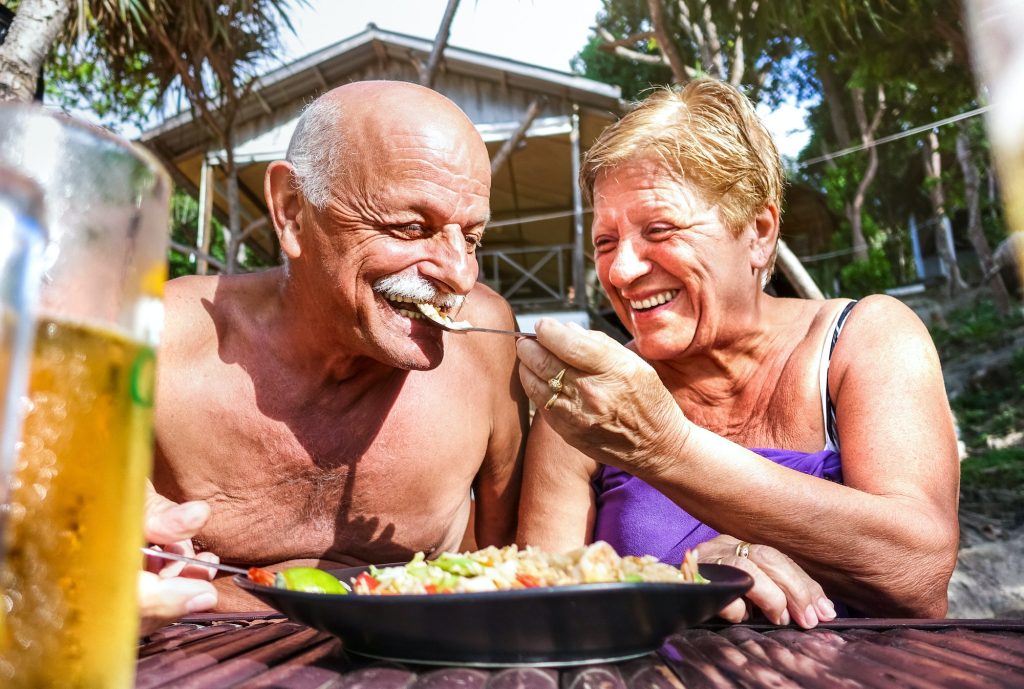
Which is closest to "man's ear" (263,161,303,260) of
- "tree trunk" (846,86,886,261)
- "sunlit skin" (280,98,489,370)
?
"sunlit skin" (280,98,489,370)

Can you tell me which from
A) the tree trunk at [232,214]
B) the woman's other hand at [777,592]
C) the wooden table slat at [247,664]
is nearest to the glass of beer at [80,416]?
the wooden table slat at [247,664]

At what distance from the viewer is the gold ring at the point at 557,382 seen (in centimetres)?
154

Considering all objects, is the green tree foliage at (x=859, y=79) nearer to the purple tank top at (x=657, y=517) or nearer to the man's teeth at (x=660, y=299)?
the man's teeth at (x=660, y=299)

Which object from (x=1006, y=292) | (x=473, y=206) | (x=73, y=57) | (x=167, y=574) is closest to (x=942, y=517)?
(x=473, y=206)

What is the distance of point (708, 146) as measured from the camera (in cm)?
216

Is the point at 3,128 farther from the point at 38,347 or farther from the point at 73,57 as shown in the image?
the point at 73,57

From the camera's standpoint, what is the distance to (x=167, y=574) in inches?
52.1

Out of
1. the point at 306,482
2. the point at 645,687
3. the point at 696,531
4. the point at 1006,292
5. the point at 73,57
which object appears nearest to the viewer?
the point at 645,687

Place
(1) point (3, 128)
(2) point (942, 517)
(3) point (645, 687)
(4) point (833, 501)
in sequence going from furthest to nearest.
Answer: (2) point (942, 517) < (4) point (833, 501) < (3) point (645, 687) < (1) point (3, 128)

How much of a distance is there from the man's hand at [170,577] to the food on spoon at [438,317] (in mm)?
784

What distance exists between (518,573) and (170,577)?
1.76 feet

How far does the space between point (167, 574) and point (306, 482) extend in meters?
0.93

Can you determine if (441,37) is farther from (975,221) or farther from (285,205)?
(975,221)

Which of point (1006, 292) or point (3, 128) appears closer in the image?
point (3, 128)
